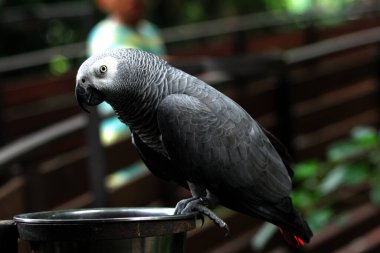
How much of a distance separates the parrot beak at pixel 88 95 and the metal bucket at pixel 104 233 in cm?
35

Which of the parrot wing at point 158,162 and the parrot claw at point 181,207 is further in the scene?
Answer: the parrot wing at point 158,162

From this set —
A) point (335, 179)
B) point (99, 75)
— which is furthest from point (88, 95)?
point (335, 179)

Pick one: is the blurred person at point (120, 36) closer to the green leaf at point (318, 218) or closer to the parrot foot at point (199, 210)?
the green leaf at point (318, 218)

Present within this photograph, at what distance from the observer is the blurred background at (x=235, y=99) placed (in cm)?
393

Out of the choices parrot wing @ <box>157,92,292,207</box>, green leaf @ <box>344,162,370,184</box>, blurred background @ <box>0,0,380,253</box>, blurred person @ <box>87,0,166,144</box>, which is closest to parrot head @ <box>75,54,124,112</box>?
parrot wing @ <box>157,92,292,207</box>

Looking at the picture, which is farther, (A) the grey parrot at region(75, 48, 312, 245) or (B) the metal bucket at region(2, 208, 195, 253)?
(A) the grey parrot at region(75, 48, 312, 245)

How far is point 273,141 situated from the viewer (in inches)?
97.3

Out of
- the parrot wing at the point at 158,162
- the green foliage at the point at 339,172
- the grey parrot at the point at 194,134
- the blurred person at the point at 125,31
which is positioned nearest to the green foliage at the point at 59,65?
the blurred person at the point at 125,31

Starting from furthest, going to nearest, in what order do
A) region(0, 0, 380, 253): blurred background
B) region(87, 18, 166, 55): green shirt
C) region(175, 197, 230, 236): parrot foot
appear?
region(87, 18, 166, 55): green shirt < region(0, 0, 380, 253): blurred background < region(175, 197, 230, 236): parrot foot

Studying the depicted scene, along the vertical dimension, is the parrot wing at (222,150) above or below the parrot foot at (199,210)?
above

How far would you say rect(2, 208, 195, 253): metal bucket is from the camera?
1857 millimetres

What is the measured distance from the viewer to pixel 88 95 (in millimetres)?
2223

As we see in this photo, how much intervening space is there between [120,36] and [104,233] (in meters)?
2.86

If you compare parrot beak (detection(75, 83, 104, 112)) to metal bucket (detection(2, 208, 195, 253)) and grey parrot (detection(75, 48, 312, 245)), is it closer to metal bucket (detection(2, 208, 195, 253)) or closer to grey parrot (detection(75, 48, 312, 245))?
grey parrot (detection(75, 48, 312, 245))
